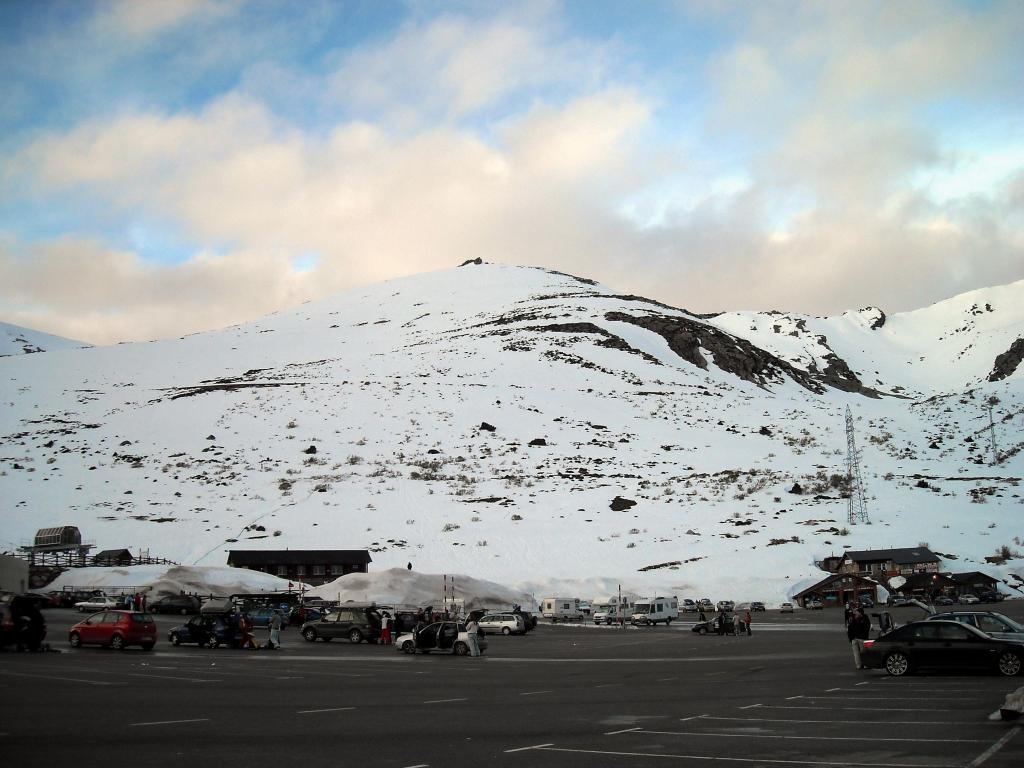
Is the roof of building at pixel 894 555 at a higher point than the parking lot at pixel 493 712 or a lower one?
higher

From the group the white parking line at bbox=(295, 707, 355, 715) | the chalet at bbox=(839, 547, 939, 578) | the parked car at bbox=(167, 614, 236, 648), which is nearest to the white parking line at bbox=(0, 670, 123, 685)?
the white parking line at bbox=(295, 707, 355, 715)

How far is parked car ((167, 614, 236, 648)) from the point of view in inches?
1323

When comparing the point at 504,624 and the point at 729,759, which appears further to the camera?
the point at 504,624

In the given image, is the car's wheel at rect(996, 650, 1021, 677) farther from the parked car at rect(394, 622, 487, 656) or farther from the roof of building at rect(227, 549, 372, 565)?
the roof of building at rect(227, 549, 372, 565)

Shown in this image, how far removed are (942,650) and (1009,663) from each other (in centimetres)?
137

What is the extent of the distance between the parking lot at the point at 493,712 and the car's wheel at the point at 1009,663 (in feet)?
3.07

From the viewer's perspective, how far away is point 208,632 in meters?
34.0

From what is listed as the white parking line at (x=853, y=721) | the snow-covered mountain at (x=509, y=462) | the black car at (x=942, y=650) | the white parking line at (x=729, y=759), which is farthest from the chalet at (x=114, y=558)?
the white parking line at (x=729, y=759)

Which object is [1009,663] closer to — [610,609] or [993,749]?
[993,749]

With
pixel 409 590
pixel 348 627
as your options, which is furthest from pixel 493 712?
pixel 409 590

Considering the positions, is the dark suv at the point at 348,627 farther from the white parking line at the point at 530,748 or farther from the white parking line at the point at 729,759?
the white parking line at the point at 729,759

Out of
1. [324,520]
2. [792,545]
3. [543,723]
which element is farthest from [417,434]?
[543,723]

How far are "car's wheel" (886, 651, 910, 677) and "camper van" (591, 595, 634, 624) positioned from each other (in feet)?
107

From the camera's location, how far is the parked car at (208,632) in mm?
33594
